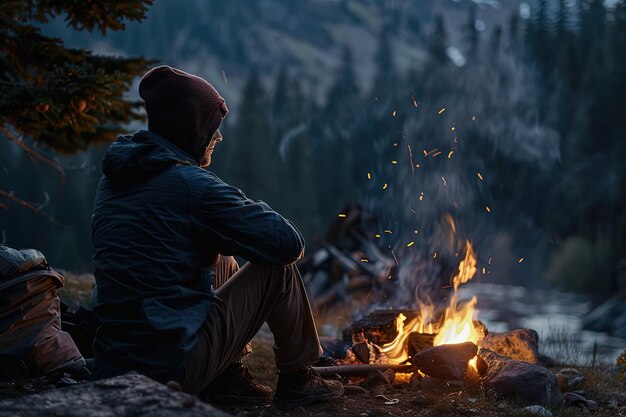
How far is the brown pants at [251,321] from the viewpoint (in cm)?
387

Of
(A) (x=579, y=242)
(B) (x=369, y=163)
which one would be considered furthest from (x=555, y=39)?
(A) (x=579, y=242)

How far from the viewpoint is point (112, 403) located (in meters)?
2.92

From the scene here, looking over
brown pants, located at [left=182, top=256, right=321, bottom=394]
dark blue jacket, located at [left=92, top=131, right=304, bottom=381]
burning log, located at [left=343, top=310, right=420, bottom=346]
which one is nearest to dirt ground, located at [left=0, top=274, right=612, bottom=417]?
brown pants, located at [left=182, top=256, right=321, bottom=394]

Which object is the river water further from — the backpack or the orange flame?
the backpack

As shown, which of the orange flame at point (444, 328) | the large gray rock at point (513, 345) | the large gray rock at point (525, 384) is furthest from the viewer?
the large gray rock at point (513, 345)

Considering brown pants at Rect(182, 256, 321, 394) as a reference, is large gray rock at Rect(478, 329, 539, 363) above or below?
above

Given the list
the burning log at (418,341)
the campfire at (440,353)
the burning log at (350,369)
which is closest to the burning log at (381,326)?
the campfire at (440,353)

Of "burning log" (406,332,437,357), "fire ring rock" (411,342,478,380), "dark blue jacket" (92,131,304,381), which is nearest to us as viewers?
"dark blue jacket" (92,131,304,381)

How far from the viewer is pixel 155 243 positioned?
143 inches

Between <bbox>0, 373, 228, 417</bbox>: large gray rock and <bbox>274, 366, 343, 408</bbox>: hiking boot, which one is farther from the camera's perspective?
<bbox>274, 366, 343, 408</bbox>: hiking boot

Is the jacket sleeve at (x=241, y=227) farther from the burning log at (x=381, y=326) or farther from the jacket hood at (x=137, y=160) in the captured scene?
the burning log at (x=381, y=326)

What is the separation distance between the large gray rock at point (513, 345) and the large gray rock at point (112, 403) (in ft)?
15.1

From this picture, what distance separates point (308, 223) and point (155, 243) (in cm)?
6145

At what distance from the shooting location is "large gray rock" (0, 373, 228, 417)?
2.81 meters
